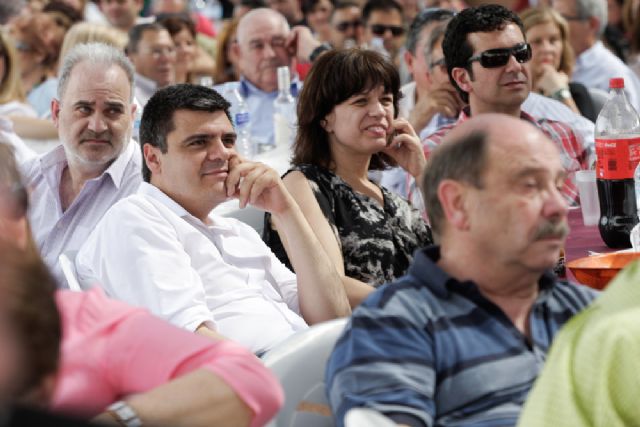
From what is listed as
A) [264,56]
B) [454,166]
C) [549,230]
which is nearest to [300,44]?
[264,56]

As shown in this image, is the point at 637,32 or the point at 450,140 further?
the point at 637,32

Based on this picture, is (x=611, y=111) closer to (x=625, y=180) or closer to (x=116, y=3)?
(x=625, y=180)

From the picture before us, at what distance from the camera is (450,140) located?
2.32m

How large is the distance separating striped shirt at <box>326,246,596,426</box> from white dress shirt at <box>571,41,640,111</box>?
5.42 m

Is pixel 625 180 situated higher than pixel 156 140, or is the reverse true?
pixel 156 140

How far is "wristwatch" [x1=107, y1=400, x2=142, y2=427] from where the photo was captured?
6.09 feet

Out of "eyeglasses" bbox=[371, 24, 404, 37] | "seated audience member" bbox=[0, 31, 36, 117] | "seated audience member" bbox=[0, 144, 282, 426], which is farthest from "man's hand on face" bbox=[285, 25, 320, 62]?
"seated audience member" bbox=[0, 144, 282, 426]

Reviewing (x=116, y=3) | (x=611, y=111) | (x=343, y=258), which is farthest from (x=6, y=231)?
(x=116, y=3)

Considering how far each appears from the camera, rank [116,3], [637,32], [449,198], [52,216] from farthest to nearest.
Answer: [116,3] → [637,32] → [52,216] → [449,198]

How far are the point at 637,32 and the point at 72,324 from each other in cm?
739

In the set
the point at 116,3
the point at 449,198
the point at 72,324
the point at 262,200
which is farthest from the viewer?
the point at 116,3

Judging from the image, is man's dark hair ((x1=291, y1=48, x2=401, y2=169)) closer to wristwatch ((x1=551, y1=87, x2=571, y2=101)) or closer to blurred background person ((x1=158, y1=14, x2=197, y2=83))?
wristwatch ((x1=551, y1=87, x2=571, y2=101))

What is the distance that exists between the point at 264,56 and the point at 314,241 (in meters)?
3.94

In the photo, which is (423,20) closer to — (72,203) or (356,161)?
(356,161)
